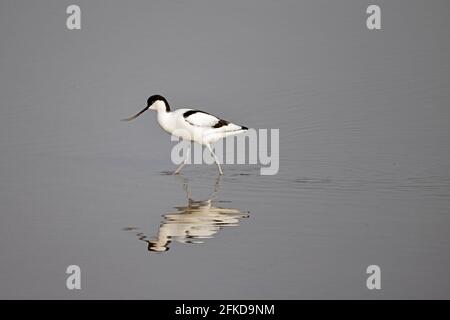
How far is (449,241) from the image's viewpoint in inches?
400

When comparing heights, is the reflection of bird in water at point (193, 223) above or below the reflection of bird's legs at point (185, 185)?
below

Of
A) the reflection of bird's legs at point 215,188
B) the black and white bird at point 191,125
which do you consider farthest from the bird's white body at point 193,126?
the reflection of bird's legs at point 215,188

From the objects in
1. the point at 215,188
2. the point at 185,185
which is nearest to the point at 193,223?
the point at 215,188

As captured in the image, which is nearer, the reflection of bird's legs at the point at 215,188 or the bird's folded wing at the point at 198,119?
the reflection of bird's legs at the point at 215,188

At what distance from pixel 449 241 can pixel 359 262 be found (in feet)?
4.44

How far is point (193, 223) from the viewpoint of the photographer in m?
10.9

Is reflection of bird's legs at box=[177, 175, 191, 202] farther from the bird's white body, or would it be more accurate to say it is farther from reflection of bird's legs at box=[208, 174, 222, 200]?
the bird's white body

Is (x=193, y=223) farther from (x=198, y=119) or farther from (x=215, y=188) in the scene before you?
(x=198, y=119)

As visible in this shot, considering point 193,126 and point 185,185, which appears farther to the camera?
point 193,126

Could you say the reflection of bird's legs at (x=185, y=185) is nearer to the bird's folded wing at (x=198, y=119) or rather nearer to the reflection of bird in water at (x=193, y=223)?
the reflection of bird in water at (x=193, y=223)

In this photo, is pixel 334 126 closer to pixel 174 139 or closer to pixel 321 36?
pixel 174 139

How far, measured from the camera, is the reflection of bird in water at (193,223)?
1016 cm

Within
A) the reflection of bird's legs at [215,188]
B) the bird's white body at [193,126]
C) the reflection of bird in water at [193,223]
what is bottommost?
the reflection of bird in water at [193,223]

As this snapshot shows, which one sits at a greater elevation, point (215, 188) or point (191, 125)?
point (191, 125)
